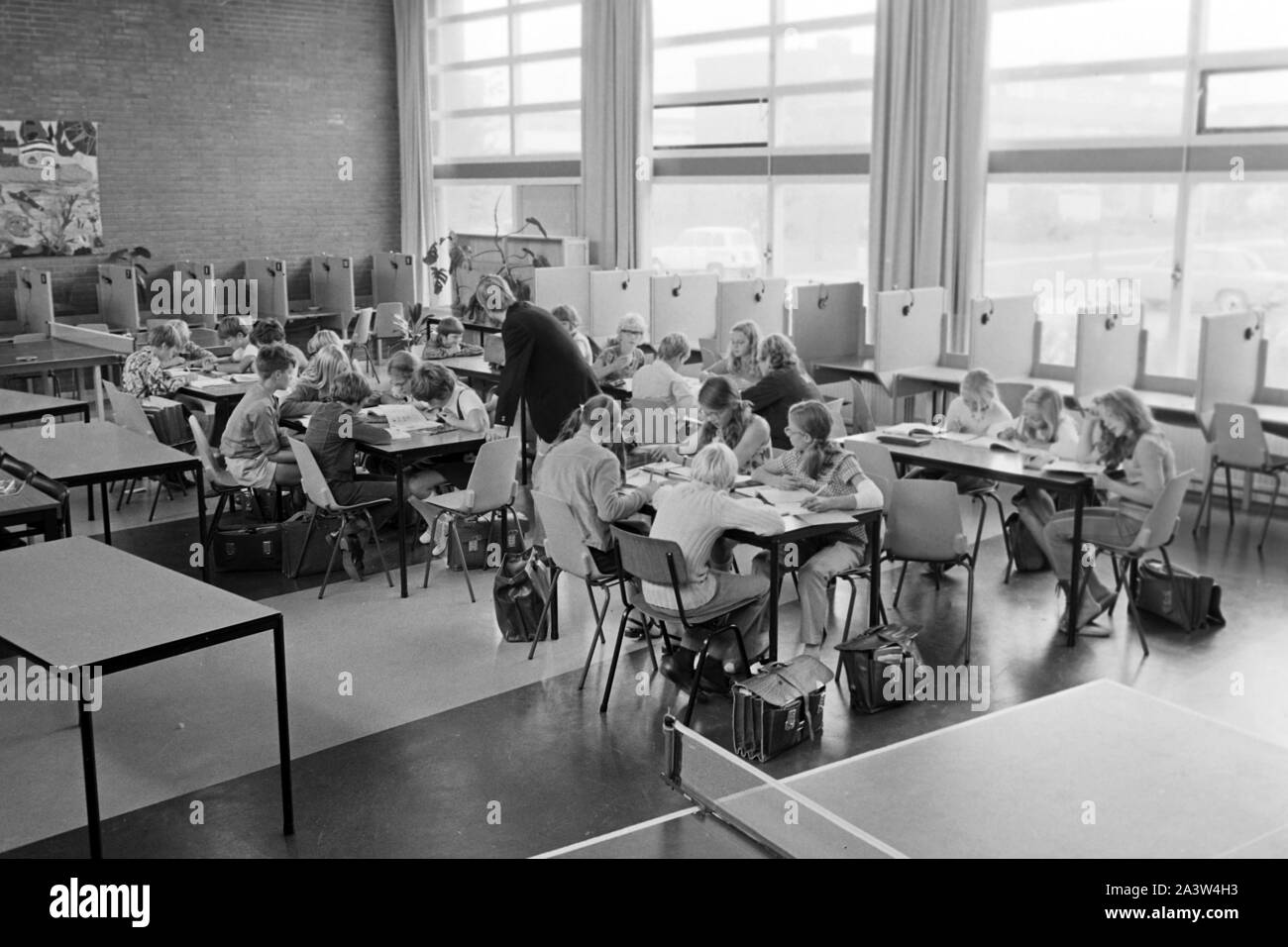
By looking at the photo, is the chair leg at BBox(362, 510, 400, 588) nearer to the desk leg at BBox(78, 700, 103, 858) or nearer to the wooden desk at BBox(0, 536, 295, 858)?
the wooden desk at BBox(0, 536, 295, 858)

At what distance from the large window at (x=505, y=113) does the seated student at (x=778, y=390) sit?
21.4 ft

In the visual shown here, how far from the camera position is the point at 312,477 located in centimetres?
645

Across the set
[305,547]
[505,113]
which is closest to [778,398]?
Result: [305,547]

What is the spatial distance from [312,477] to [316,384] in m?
1.03

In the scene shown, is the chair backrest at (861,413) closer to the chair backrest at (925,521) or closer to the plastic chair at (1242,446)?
the plastic chair at (1242,446)

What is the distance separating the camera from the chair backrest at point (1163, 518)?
552cm

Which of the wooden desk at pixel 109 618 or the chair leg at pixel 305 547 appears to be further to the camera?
the chair leg at pixel 305 547

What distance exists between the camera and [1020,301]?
8.98 metres

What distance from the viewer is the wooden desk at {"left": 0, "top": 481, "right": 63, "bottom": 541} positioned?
4.85m

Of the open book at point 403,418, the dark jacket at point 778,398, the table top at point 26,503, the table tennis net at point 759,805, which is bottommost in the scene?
the table tennis net at point 759,805

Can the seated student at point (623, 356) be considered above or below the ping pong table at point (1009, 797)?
above

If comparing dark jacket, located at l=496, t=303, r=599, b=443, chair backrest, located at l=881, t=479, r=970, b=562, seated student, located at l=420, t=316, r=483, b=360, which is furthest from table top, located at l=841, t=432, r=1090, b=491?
seated student, located at l=420, t=316, r=483, b=360

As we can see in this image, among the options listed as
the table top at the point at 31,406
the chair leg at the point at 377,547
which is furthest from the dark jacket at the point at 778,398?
the table top at the point at 31,406

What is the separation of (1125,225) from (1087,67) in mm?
1129
